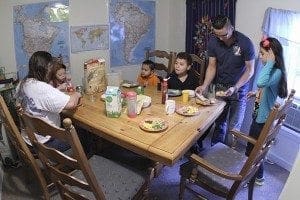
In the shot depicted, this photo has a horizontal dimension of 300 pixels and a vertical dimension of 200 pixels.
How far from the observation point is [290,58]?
279cm

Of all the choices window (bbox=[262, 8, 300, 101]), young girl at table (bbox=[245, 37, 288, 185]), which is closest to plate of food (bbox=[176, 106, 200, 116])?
young girl at table (bbox=[245, 37, 288, 185])

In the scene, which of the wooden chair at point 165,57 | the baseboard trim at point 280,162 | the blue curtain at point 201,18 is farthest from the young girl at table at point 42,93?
the baseboard trim at point 280,162

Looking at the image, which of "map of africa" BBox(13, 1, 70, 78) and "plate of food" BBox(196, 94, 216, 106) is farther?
"map of africa" BBox(13, 1, 70, 78)

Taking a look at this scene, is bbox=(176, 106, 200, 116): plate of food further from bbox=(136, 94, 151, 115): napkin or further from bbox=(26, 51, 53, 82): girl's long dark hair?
bbox=(26, 51, 53, 82): girl's long dark hair

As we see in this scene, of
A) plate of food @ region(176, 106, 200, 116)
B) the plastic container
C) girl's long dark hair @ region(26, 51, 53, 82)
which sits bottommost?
plate of food @ region(176, 106, 200, 116)

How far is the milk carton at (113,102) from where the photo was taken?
2.01 metres

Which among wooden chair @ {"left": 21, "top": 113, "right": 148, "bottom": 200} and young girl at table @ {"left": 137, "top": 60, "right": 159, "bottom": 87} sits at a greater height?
young girl at table @ {"left": 137, "top": 60, "right": 159, "bottom": 87}

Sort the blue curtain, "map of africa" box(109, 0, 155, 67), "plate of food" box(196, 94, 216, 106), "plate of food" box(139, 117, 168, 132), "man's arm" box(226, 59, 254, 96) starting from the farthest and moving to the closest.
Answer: "map of africa" box(109, 0, 155, 67), the blue curtain, "man's arm" box(226, 59, 254, 96), "plate of food" box(196, 94, 216, 106), "plate of food" box(139, 117, 168, 132)

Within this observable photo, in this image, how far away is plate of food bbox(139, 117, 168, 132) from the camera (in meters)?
1.88

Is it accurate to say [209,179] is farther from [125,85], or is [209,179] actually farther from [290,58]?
[290,58]

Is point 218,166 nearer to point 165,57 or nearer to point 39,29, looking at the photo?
point 165,57

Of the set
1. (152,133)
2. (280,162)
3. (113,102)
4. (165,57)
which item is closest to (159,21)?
(165,57)

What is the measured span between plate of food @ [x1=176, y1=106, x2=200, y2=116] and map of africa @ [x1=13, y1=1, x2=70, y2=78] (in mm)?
Answer: 1572

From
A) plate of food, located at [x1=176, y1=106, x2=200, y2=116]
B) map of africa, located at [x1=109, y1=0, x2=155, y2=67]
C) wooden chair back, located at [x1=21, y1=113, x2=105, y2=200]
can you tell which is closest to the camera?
wooden chair back, located at [x1=21, y1=113, x2=105, y2=200]
